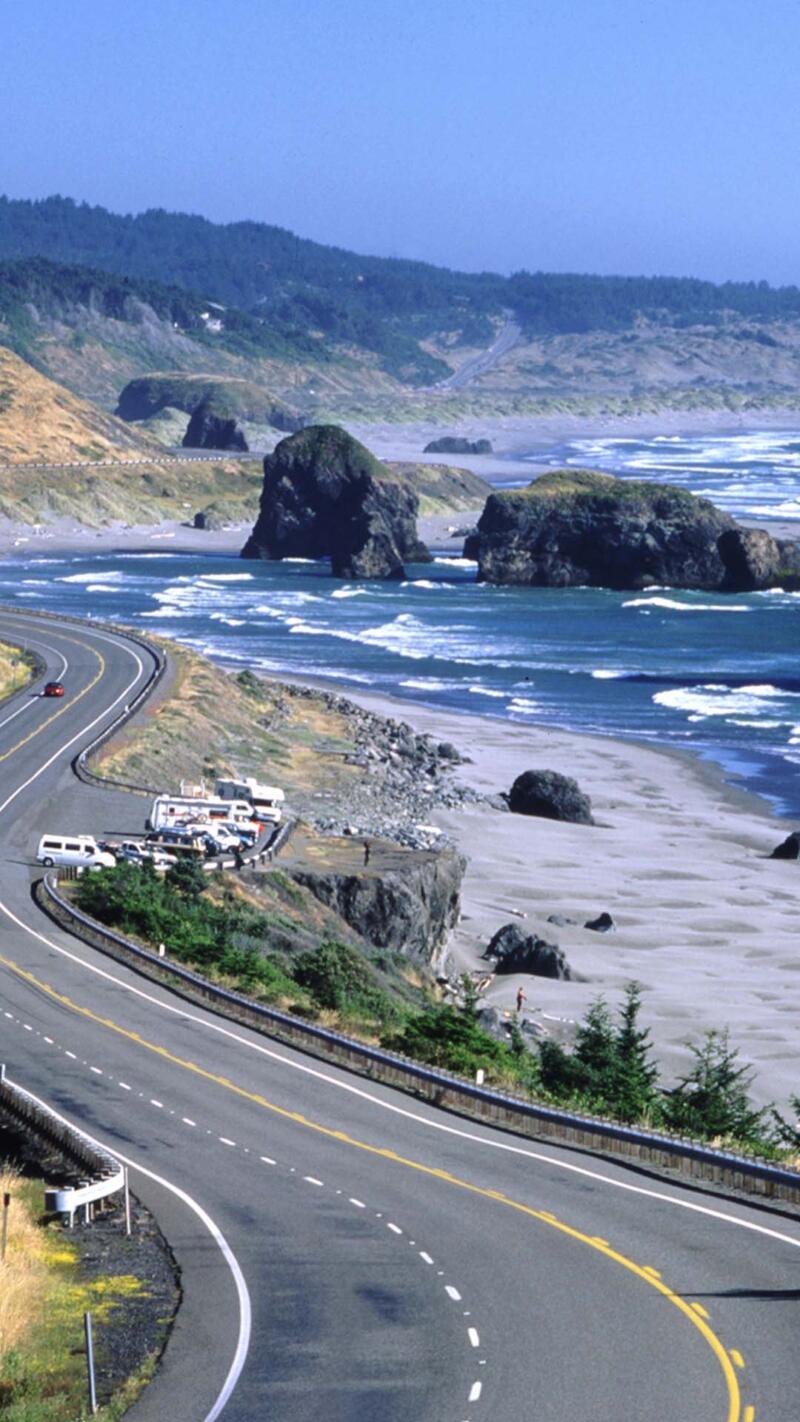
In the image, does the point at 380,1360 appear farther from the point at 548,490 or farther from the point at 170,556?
the point at 170,556

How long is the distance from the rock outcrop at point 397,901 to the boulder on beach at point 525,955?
1.57 m

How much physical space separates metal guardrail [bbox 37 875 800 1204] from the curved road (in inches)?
22.0

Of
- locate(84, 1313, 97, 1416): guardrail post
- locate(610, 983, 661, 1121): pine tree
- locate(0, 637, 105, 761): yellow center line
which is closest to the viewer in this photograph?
locate(84, 1313, 97, 1416): guardrail post

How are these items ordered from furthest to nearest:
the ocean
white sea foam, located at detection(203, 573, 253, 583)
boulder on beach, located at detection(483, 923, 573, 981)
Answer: white sea foam, located at detection(203, 573, 253, 583)
the ocean
boulder on beach, located at detection(483, 923, 573, 981)

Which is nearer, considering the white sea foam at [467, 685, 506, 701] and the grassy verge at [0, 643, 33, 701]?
the grassy verge at [0, 643, 33, 701]

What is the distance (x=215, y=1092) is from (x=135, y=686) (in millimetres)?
62210

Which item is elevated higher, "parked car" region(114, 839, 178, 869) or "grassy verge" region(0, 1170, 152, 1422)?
"grassy verge" region(0, 1170, 152, 1422)

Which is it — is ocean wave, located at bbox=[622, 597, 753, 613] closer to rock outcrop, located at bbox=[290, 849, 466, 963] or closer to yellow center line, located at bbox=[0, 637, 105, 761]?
yellow center line, located at bbox=[0, 637, 105, 761]

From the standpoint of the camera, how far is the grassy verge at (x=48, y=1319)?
2130cm

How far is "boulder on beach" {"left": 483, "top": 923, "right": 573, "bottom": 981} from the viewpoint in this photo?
57.3 metres

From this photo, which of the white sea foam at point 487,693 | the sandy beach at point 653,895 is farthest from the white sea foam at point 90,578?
the sandy beach at point 653,895

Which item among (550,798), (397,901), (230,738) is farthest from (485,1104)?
(230,738)

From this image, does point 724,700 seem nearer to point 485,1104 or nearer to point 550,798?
point 550,798

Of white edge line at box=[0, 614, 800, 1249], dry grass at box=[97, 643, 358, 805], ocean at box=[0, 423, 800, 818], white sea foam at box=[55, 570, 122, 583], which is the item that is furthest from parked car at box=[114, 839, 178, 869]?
white sea foam at box=[55, 570, 122, 583]
